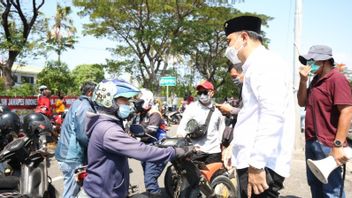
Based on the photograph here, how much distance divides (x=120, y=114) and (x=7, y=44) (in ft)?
47.7

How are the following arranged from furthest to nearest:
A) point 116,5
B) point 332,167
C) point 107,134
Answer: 1. point 116,5
2. point 332,167
3. point 107,134

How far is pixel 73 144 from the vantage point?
448 cm

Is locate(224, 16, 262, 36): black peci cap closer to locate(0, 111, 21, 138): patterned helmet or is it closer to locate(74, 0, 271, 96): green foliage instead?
locate(0, 111, 21, 138): patterned helmet

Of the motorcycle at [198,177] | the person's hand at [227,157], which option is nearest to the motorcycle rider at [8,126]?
the motorcycle at [198,177]

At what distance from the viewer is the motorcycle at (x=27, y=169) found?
14.8ft

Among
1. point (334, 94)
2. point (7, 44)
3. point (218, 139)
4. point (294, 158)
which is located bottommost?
point (294, 158)

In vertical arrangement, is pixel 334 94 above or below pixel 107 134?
Answer: above

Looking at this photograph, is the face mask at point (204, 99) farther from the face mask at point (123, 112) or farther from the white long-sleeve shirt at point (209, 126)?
the face mask at point (123, 112)

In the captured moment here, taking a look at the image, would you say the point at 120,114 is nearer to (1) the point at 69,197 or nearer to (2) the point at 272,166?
(2) the point at 272,166

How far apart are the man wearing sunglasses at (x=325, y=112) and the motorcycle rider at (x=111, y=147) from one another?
144cm

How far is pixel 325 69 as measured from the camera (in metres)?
3.76

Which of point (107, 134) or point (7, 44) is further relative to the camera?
point (7, 44)

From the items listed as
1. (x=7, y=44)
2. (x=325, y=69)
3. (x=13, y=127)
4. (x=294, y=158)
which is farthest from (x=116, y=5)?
(x=325, y=69)

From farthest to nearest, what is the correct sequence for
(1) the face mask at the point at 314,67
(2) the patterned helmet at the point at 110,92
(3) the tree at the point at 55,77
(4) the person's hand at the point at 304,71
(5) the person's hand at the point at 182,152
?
(3) the tree at the point at 55,77, (1) the face mask at the point at 314,67, (4) the person's hand at the point at 304,71, (5) the person's hand at the point at 182,152, (2) the patterned helmet at the point at 110,92
